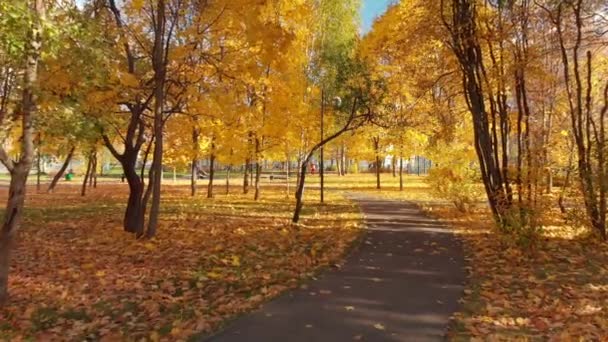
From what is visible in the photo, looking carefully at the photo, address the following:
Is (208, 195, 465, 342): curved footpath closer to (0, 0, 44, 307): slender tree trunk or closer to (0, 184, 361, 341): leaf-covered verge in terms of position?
(0, 184, 361, 341): leaf-covered verge

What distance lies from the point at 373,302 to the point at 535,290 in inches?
86.4

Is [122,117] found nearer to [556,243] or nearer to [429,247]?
[429,247]

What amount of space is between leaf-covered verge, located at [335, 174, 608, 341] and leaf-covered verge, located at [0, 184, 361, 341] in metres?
2.36

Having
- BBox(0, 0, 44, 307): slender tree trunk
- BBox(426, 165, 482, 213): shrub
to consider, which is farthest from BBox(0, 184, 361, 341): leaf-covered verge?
BBox(426, 165, 482, 213): shrub

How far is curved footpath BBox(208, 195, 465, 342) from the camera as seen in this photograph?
440cm

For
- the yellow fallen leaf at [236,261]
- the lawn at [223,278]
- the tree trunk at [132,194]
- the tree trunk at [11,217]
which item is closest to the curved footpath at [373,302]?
the lawn at [223,278]

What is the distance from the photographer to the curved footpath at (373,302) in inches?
173

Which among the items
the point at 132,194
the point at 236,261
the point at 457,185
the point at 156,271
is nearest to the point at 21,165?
the point at 156,271

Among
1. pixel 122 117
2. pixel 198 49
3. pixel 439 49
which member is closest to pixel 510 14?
pixel 439 49

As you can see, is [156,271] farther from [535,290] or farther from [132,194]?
[535,290]

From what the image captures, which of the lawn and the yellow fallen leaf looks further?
the yellow fallen leaf

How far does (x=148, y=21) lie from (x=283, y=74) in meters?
7.28

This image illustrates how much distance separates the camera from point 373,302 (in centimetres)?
534

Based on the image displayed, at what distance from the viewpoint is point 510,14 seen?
10008 mm
